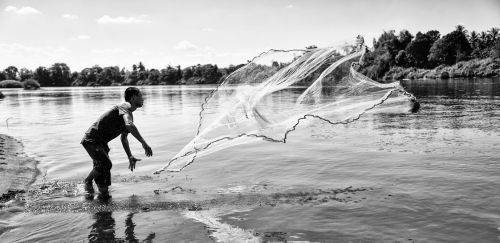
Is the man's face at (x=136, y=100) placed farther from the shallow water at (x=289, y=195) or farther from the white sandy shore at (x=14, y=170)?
the white sandy shore at (x=14, y=170)

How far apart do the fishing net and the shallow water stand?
4.17 feet

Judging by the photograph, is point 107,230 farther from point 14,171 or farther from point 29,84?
point 29,84

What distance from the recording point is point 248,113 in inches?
337

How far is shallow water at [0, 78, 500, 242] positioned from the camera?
6645 mm

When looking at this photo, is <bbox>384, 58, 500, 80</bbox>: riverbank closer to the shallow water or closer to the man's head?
the shallow water

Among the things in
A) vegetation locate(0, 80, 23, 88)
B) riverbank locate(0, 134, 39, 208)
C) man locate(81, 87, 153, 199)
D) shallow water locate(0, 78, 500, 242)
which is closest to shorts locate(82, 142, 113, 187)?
man locate(81, 87, 153, 199)

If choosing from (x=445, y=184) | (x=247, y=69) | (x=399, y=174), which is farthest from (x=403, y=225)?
(x=247, y=69)

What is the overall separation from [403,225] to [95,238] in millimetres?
4916

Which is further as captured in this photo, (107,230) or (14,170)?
(14,170)

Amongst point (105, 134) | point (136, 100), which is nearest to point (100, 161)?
point (105, 134)

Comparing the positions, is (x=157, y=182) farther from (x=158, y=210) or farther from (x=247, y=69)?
(x=247, y=69)

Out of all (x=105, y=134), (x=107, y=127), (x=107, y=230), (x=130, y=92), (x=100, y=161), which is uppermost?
(x=130, y=92)

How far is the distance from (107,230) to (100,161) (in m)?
2.10

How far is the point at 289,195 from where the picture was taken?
860cm
